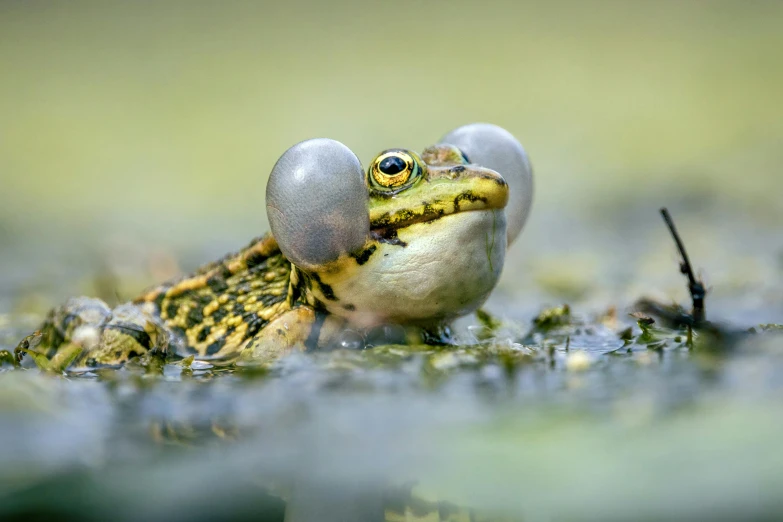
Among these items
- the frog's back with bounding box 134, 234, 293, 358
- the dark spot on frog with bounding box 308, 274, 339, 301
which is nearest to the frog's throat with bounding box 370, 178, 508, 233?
the dark spot on frog with bounding box 308, 274, 339, 301

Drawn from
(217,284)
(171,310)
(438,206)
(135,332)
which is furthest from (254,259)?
(438,206)

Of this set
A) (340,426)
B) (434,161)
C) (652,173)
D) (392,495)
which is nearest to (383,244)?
(434,161)

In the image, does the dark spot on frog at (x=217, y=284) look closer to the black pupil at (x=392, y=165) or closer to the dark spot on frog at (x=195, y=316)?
the dark spot on frog at (x=195, y=316)

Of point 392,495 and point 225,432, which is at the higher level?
point 225,432

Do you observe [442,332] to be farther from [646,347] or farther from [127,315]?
[127,315]

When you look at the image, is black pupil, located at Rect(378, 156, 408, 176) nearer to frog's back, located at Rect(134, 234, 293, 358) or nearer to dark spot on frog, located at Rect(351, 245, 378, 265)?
dark spot on frog, located at Rect(351, 245, 378, 265)

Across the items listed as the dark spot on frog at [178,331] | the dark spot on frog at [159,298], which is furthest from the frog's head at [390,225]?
the dark spot on frog at [159,298]
